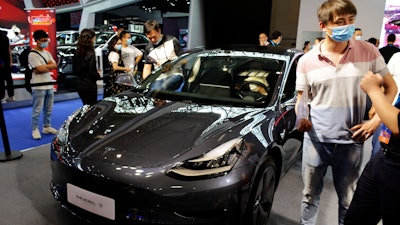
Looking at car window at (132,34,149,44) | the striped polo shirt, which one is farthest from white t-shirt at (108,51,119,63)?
car window at (132,34,149,44)

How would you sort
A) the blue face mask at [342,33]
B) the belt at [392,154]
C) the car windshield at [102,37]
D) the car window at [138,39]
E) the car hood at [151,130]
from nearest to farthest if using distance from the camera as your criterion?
the belt at [392,154] < the blue face mask at [342,33] < the car hood at [151,130] < the car windshield at [102,37] < the car window at [138,39]

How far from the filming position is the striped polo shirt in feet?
5.66

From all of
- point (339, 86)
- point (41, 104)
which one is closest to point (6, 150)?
point (41, 104)

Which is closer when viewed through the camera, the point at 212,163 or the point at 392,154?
the point at 392,154

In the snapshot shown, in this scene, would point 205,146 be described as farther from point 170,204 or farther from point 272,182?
point 272,182

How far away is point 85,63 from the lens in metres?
4.07

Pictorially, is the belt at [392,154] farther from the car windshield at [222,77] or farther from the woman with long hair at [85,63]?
the woman with long hair at [85,63]

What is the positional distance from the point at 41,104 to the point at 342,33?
389 cm

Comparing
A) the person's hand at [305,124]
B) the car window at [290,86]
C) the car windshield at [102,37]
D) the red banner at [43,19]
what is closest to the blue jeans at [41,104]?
Result: the red banner at [43,19]

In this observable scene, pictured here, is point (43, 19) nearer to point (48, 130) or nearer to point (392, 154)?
point (48, 130)

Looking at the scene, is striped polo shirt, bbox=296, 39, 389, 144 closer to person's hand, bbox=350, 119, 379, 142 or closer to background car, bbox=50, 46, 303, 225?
person's hand, bbox=350, 119, 379, 142

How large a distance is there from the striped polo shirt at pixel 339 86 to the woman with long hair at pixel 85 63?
2.93 m

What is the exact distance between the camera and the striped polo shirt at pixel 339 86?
5.66 feet

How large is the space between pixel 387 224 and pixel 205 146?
969mm
